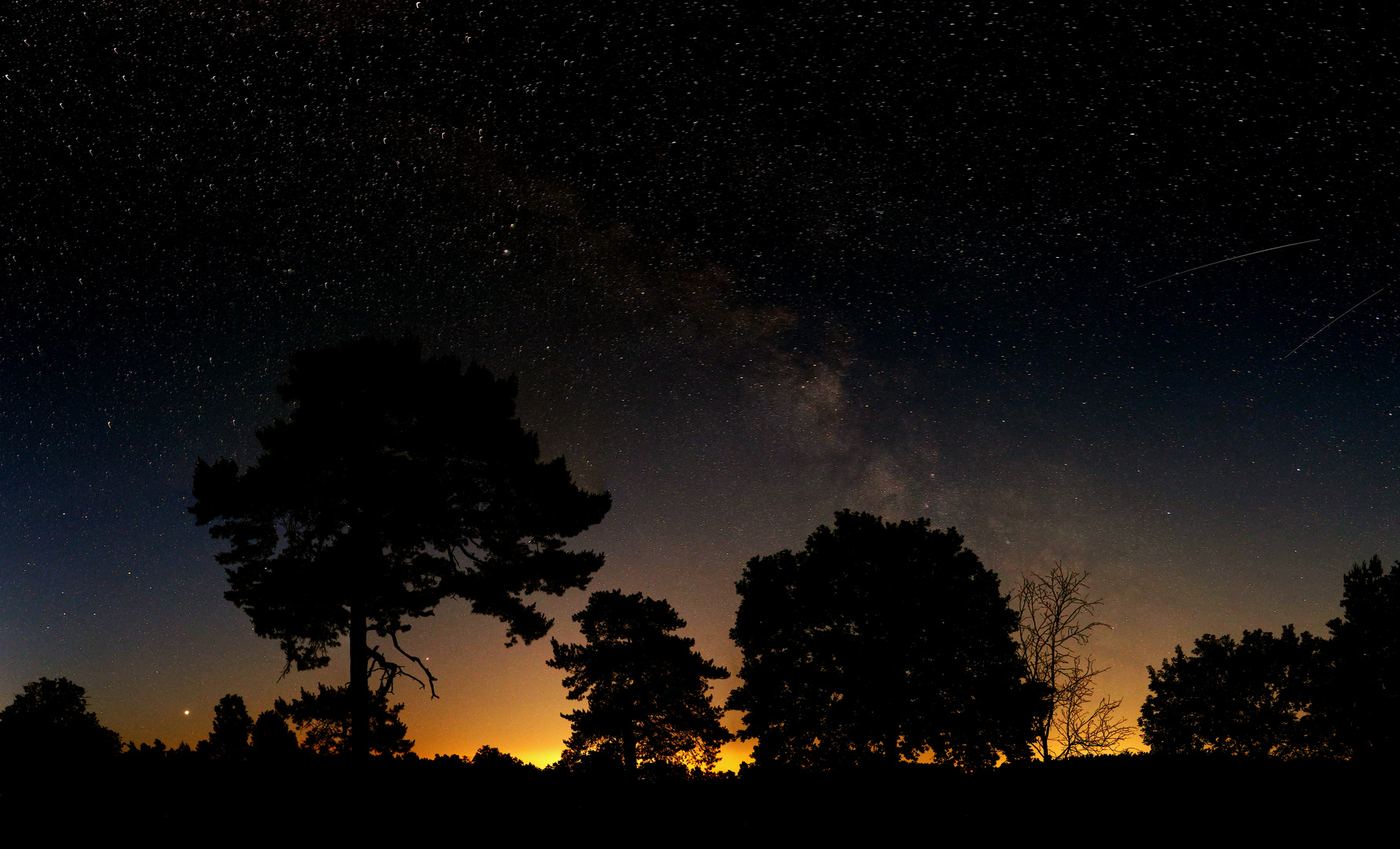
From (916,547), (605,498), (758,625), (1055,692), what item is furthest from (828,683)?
(605,498)

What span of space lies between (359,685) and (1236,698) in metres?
42.1

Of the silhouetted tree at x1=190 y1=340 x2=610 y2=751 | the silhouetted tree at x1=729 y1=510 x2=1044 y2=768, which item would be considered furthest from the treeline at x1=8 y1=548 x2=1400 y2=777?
the silhouetted tree at x1=190 y1=340 x2=610 y2=751

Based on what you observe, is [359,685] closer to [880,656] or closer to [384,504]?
[384,504]

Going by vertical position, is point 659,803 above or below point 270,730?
above

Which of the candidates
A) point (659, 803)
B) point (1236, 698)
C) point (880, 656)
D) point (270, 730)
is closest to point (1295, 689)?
point (1236, 698)

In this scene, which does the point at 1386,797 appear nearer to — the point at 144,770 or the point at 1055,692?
the point at 1055,692

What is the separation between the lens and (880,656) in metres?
23.3

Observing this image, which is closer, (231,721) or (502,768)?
(502,768)

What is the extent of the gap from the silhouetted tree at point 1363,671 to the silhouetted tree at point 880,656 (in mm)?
21487

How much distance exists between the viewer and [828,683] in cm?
2370

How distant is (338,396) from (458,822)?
1219 centimetres

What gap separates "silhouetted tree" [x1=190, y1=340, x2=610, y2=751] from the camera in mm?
16328

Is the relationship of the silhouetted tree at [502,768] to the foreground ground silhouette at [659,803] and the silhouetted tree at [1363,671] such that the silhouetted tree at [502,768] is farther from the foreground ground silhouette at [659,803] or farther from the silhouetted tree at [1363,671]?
the silhouetted tree at [1363,671]

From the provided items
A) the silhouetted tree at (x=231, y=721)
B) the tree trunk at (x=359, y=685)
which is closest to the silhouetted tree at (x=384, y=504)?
the tree trunk at (x=359, y=685)
